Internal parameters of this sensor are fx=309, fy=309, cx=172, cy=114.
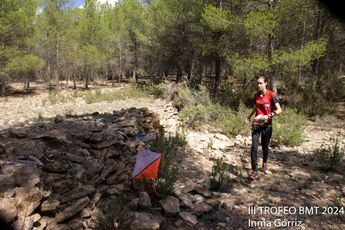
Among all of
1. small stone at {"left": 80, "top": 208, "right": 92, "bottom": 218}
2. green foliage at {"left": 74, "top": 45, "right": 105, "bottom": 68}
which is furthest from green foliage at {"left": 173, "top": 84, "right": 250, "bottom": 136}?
green foliage at {"left": 74, "top": 45, "right": 105, "bottom": 68}

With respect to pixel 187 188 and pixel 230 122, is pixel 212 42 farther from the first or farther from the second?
pixel 187 188

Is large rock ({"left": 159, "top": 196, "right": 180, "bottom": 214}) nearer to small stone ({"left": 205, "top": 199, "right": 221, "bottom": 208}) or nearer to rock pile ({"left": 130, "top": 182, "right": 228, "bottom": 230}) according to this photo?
rock pile ({"left": 130, "top": 182, "right": 228, "bottom": 230})

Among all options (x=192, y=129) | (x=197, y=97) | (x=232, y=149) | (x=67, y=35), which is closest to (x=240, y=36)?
(x=197, y=97)

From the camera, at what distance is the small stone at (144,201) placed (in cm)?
436

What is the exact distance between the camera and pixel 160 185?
4824 mm

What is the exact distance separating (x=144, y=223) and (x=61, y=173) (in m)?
1.25

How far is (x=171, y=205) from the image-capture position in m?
4.43

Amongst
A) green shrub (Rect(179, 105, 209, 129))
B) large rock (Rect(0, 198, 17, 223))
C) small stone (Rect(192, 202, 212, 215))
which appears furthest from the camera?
green shrub (Rect(179, 105, 209, 129))

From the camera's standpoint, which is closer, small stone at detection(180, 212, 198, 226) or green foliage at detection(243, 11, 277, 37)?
small stone at detection(180, 212, 198, 226)

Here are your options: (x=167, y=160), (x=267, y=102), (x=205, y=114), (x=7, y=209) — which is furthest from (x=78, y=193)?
(x=205, y=114)

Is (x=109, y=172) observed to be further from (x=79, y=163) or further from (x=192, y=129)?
(x=192, y=129)

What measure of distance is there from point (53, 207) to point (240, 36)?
1360 centimetres

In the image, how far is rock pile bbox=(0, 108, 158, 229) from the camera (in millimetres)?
3271

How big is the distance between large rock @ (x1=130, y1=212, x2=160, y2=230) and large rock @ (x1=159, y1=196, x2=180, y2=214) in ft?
1.13
